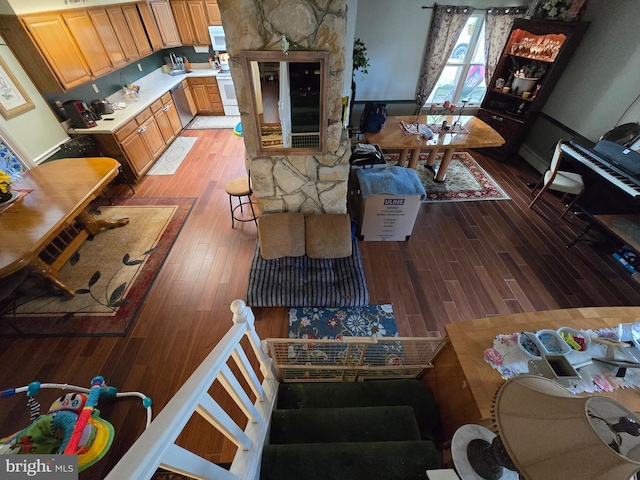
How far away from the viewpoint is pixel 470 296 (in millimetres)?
2566

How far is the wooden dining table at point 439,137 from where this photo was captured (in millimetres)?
3342

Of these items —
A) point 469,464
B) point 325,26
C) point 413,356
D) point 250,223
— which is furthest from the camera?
point 250,223

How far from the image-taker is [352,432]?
53.3 inches

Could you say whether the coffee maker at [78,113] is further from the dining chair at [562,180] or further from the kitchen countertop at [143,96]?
the dining chair at [562,180]

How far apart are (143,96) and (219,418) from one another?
5245 mm

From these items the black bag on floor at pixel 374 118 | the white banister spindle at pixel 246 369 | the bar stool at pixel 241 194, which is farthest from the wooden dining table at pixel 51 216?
the black bag on floor at pixel 374 118

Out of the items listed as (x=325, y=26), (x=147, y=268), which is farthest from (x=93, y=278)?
(x=325, y=26)

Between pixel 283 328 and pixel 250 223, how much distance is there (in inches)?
59.7

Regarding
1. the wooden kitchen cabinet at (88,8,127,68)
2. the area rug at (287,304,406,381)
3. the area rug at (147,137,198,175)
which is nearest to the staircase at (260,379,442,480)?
the area rug at (287,304,406,381)

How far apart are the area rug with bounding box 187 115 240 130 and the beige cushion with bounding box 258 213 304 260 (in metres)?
3.71

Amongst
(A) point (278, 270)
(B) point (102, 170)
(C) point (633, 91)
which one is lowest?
(A) point (278, 270)

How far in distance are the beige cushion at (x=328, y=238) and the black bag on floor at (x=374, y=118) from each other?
1.70 meters

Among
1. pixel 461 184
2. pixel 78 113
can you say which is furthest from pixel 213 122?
pixel 461 184

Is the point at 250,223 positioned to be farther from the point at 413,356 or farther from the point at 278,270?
the point at 413,356
